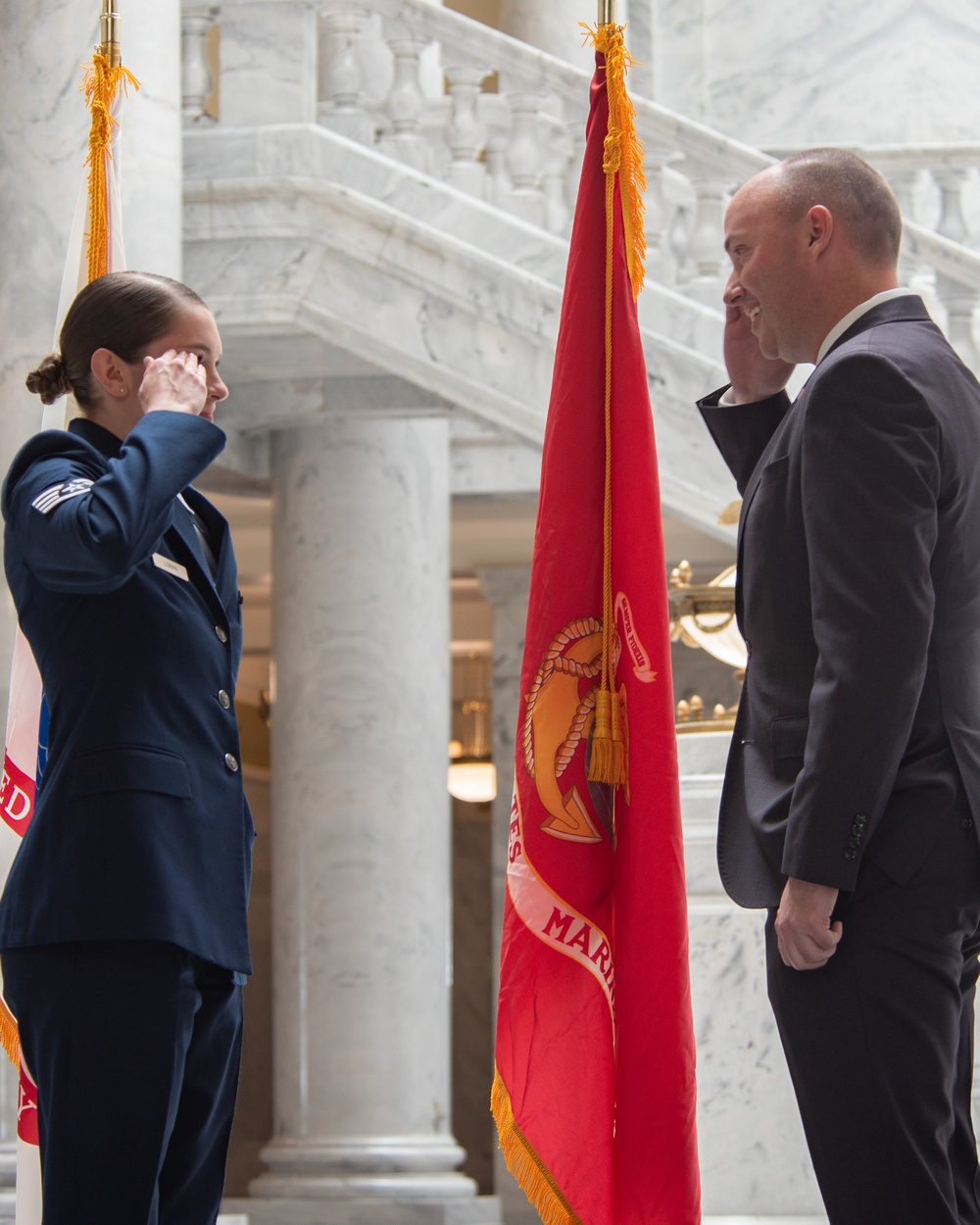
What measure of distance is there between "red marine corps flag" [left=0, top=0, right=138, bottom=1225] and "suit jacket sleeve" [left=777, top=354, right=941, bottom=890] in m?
1.45

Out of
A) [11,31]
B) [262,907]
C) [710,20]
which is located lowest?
[262,907]

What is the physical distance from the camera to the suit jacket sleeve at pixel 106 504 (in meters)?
2.32

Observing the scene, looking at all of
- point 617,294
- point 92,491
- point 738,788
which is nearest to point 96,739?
point 92,491

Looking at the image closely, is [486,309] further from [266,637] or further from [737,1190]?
[266,637]

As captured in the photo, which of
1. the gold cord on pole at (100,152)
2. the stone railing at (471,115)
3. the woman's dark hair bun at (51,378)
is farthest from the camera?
the stone railing at (471,115)

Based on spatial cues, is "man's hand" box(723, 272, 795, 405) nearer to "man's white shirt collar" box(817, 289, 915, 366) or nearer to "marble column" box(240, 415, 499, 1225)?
"man's white shirt collar" box(817, 289, 915, 366)

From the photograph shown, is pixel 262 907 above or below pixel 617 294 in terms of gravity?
below

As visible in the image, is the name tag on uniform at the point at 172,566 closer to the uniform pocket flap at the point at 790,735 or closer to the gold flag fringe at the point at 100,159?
the uniform pocket flap at the point at 790,735

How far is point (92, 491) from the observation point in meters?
2.36

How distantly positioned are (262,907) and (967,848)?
1185cm

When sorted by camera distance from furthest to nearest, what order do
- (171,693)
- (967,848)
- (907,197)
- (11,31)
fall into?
(907,197) < (11,31) < (171,693) < (967,848)

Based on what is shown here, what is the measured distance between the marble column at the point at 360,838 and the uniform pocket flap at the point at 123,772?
499cm

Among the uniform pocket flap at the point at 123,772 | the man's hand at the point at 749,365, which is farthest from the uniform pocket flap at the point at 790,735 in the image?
the uniform pocket flap at the point at 123,772

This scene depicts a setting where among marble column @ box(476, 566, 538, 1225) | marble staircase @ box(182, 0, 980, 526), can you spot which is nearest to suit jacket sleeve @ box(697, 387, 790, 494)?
marble staircase @ box(182, 0, 980, 526)
